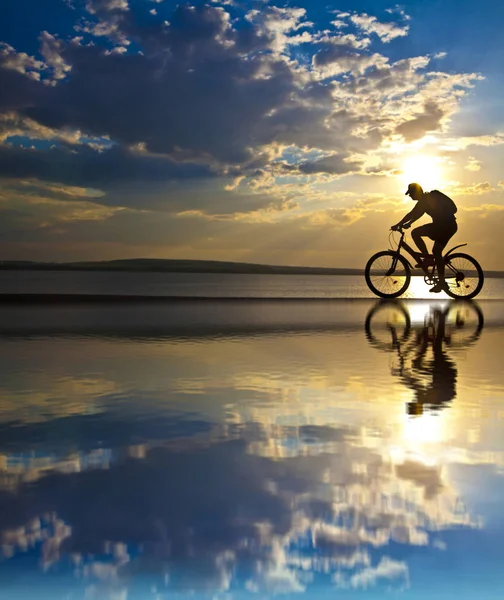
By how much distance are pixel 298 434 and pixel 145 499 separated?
1.82 metres

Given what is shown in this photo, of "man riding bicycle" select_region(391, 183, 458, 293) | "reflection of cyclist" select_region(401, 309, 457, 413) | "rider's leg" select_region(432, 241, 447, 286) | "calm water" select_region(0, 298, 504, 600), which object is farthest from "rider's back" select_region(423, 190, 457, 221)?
"calm water" select_region(0, 298, 504, 600)

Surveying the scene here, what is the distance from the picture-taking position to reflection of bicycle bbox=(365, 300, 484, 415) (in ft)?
25.1

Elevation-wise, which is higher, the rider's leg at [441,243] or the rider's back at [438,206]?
the rider's back at [438,206]

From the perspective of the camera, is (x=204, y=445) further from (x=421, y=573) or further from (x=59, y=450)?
(x=421, y=573)

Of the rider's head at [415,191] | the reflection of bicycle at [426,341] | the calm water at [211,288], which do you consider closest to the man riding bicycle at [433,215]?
the rider's head at [415,191]

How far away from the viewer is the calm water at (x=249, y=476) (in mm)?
3244

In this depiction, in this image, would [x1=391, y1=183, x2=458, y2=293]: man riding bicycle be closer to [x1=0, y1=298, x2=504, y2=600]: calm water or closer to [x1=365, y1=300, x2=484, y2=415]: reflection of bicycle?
[x1=365, y1=300, x2=484, y2=415]: reflection of bicycle

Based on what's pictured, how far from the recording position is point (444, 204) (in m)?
19.5

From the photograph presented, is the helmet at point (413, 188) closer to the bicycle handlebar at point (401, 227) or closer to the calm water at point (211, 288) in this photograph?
the bicycle handlebar at point (401, 227)

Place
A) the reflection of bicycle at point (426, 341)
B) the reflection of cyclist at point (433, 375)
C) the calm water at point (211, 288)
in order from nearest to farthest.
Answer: the reflection of cyclist at point (433, 375), the reflection of bicycle at point (426, 341), the calm water at point (211, 288)

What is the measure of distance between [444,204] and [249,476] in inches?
635

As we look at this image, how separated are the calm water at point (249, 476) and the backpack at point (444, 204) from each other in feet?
33.0

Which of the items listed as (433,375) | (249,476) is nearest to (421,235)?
(433,375)

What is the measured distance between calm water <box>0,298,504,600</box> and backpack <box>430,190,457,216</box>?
396 inches
